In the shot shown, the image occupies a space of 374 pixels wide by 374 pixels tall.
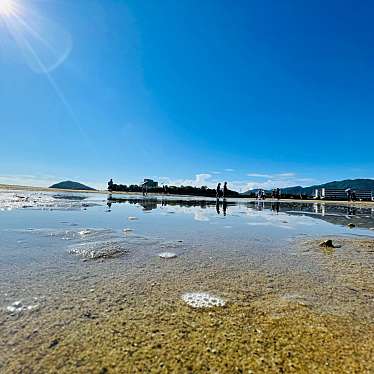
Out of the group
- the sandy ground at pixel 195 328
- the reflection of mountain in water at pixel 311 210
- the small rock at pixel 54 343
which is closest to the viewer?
the sandy ground at pixel 195 328

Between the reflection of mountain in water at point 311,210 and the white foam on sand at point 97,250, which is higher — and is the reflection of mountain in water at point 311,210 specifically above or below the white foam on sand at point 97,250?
above

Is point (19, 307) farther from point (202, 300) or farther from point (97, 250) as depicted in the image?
point (97, 250)

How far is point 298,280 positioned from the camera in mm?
3945

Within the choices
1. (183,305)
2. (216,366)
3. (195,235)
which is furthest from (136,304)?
(195,235)

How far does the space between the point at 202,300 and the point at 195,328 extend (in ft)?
2.25

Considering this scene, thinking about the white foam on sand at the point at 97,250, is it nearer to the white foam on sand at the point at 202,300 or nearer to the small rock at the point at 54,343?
the white foam on sand at the point at 202,300

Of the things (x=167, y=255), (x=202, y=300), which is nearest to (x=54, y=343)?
(x=202, y=300)

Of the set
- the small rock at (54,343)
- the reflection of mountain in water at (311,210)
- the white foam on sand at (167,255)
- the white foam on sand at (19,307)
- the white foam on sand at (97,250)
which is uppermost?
the reflection of mountain in water at (311,210)

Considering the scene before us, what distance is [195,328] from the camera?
241 centimetres

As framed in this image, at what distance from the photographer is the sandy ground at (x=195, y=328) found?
6.26ft

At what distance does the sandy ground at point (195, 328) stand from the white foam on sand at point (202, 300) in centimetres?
10

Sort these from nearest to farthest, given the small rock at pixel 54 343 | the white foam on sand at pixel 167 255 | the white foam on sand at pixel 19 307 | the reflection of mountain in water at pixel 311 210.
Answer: the small rock at pixel 54 343
the white foam on sand at pixel 19 307
the white foam on sand at pixel 167 255
the reflection of mountain in water at pixel 311 210

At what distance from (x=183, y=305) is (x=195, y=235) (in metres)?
4.67

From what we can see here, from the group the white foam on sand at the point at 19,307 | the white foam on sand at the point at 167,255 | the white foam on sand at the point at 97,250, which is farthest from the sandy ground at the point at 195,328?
the white foam on sand at the point at 97,250
